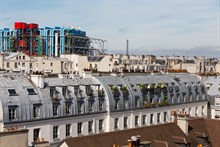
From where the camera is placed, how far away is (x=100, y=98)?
1989 inches

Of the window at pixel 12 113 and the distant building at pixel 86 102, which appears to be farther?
the distant building at pixel 86 102

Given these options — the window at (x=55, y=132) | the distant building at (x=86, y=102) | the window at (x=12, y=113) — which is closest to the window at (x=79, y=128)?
the distant building at (x=86, y=102)

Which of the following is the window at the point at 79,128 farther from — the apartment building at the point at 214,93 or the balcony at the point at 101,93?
the apartment building at the point at 214,93

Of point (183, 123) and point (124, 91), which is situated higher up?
point (124, 91)

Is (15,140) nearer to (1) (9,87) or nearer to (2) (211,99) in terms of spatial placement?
(1) (9,87)

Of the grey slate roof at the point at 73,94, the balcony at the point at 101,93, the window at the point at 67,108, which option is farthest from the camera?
the balcony at the point at 101,93

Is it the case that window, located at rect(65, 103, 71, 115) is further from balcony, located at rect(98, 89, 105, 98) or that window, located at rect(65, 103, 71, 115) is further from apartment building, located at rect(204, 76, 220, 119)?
apartment building, located at rect(204, 76, 220, 119)

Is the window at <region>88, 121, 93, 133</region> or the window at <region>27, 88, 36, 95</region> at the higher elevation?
the window at <region>27, 88, 36, 95</region>

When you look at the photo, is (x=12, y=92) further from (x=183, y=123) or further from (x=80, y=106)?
(x=183, y=123)

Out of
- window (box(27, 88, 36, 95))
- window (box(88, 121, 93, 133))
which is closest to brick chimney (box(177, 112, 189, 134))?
window (box(88, 121, 93, 133))

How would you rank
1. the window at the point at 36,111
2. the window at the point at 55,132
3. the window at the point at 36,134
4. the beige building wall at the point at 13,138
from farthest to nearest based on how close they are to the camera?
the window at the point at 55,132
the window at the point at 36,111
the window at the point at 36,134
the beige building wall at the point at 13,138

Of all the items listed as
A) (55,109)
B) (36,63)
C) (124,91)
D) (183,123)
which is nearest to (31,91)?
(55,109)

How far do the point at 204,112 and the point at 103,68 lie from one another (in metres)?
40.3

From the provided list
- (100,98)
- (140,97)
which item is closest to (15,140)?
(100,98)
